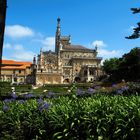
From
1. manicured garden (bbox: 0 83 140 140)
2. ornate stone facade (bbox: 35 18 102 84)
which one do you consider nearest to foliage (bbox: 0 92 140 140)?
manicured garden (bbox: 0 83 140 140)

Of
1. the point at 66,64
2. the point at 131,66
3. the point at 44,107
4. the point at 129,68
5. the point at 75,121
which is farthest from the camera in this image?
the point at 66,64

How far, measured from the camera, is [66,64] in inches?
5418

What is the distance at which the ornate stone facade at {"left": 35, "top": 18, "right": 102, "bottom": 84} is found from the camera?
406 feet

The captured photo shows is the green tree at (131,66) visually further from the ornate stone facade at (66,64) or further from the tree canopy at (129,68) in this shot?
the ornate stone facade at (66,64)

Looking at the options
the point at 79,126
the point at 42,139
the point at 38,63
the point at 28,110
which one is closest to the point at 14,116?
the point at 28,110

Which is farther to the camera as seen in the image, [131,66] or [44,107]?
[131,66]

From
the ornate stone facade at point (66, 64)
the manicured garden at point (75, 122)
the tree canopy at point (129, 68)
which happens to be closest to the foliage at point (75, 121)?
the manicured garden at point (75, 122)

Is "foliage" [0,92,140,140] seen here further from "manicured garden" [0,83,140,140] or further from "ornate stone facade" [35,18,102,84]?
"ornate stone facade" [35,18,102,84]

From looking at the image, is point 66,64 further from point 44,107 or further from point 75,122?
point 75,122

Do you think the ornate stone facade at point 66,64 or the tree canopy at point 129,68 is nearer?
the tree canopy at point 129,68

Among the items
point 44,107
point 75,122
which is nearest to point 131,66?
point 44,107

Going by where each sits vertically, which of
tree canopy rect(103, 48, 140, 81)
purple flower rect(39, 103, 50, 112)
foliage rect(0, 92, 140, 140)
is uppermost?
tree canopy rect(103, 48, 140, 81)

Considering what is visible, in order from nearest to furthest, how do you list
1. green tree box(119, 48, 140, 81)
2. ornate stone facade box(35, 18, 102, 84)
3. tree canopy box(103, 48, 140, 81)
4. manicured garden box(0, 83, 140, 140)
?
1. manicured garden box(0, 83, 140, 140)
2. green tree box(119, 48, 140, 81)
3. tree canopy box(103, 48, 140, 81)
4. ornate stone facade box(35, 18, 102, 84)

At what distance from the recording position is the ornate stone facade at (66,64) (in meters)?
124
